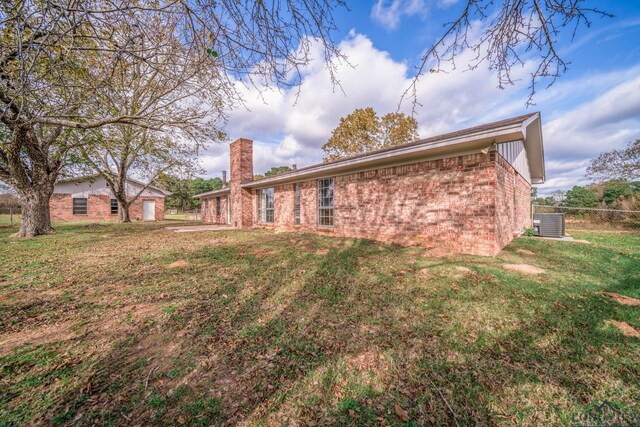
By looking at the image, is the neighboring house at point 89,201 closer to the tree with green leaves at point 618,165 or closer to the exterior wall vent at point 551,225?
the exterior wall vent at point 551,225

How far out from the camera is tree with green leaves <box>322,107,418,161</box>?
20.2 m

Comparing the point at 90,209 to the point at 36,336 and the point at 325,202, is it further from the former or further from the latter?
the point at 36,336

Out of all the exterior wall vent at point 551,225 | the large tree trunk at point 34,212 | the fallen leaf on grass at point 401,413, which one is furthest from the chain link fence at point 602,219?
the large tree trunk at point 34,212

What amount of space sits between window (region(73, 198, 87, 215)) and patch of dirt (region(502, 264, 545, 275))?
95.6 feet

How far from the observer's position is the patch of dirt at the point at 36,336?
228 centimetres

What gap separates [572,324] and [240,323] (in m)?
3.68

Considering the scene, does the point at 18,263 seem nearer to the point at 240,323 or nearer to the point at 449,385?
the point at 240,323

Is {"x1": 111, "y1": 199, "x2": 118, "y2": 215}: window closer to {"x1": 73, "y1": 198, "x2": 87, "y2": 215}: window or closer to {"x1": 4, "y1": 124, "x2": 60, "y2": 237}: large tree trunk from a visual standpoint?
{"x1": 73, "y1": 198, "x2": 87, "y2": 215}: window

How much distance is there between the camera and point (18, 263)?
4988 millimetres

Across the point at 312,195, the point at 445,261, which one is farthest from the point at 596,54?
the point at 312,195

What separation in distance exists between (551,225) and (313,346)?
10.6m

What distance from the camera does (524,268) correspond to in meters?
4.69

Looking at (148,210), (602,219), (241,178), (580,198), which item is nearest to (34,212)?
(241,178)

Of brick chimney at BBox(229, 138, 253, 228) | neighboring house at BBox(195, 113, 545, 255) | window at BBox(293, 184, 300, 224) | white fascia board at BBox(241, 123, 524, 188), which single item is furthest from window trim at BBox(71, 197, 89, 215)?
white fascia board at BBox(241, 123, 524, 188)
